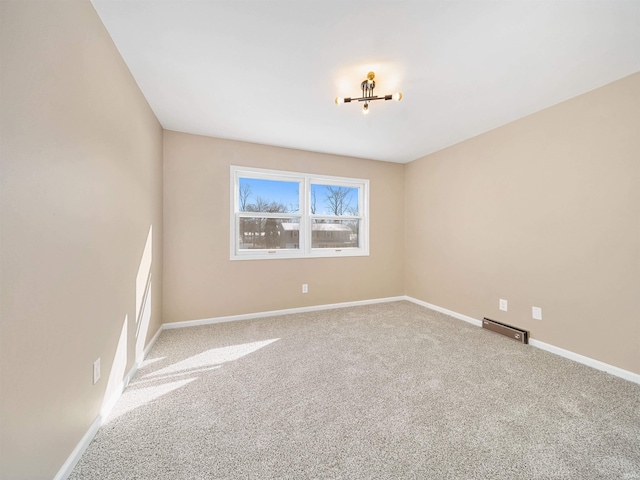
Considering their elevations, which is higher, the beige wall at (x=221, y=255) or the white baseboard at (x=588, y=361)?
the beige wall at (x=221, y=255)

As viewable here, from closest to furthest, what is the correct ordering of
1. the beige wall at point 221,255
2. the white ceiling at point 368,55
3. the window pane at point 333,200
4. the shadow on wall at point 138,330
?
the white ceiling at point 368,55
the shadow on wall at point 138,330
the beige wall at point 221,255
the window pane at point 333,200

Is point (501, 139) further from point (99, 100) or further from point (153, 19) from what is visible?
point (99, 100)

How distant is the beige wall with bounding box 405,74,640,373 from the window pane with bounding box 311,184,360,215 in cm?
136

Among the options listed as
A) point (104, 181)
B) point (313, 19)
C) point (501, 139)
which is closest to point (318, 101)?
point (313, 19)

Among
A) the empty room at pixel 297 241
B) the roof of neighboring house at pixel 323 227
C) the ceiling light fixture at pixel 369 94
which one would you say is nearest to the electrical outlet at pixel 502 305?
the empty room at pixel 297 241

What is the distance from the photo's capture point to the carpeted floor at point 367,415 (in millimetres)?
1264

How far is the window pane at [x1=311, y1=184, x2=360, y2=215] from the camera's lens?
12.9 ft

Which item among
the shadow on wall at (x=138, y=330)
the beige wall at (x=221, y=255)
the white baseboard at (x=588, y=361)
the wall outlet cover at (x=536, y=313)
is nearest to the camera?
the shadow on wall at (x=138, y=330)

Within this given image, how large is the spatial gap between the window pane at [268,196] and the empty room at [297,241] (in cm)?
3

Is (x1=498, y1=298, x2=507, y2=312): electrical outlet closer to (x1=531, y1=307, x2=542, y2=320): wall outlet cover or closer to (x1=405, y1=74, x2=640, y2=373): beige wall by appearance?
(x1=405, y1=74, x2=640, y2=373): beige wall

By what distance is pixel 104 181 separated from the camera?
156 cm

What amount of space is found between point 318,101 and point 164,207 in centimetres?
220

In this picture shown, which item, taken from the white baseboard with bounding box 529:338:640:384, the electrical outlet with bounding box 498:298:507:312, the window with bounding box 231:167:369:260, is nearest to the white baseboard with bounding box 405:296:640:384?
the white baseboard with bounding box 529:338:640:384

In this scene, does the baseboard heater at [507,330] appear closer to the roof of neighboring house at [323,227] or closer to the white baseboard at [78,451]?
the roof of neighboring house at [323,227]
